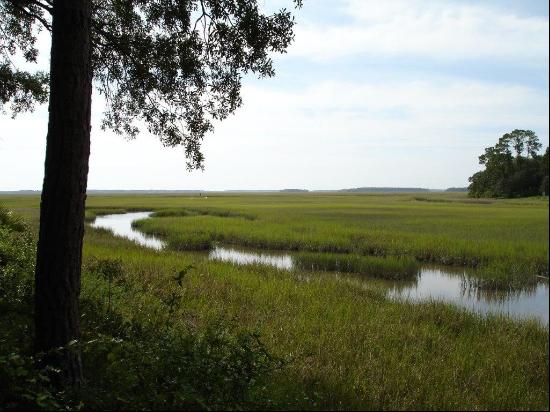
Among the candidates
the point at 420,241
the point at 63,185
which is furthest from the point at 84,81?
the point at 420,241

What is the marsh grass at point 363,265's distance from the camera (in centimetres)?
1688

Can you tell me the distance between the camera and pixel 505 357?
7.07 m

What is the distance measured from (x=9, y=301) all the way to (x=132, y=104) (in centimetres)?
498

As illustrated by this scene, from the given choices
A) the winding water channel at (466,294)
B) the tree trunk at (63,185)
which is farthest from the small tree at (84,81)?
the winding water channel at (466,294)

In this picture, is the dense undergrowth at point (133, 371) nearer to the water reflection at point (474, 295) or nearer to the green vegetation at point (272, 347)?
the green vegetation at point (272, 347)

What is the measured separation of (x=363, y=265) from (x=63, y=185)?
1485 centimetres

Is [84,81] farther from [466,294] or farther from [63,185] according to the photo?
[466,294]

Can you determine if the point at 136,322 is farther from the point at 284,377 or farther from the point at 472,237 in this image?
the point at 472,237

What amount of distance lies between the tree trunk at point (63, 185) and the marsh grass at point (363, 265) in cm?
1398

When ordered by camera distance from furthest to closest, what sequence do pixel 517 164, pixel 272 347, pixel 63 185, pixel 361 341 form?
pixel 517 164 < pixel 361 341 < pixel 272 347 < pixel 63 185

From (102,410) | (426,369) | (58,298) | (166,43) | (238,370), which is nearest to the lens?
(102,410)

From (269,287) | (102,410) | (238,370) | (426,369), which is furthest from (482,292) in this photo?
(102,410)

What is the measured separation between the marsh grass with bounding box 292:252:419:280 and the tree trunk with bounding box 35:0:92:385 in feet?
45.9

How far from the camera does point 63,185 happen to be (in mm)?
4273
